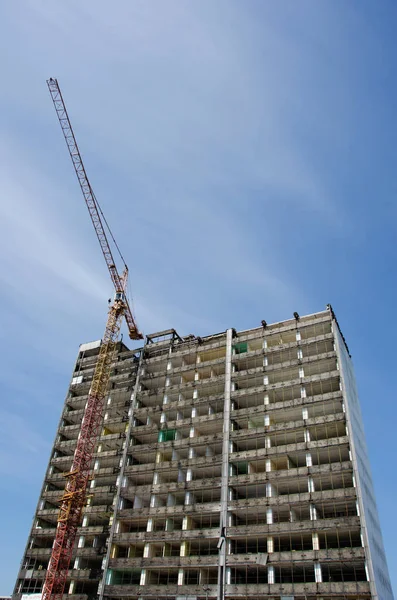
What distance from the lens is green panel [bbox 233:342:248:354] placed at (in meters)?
83.6

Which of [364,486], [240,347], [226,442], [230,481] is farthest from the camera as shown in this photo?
[240,347]

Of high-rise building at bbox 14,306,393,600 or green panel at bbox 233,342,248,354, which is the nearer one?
high-rise building at bbox 14,306,393,600

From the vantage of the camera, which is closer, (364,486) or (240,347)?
(364,486)

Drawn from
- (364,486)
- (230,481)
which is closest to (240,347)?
(230,481)

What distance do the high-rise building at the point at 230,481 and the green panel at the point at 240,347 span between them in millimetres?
226

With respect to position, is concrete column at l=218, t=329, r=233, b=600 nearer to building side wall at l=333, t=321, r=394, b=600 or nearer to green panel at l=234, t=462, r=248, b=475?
green panel at l=234, t=462, r=248, b=475

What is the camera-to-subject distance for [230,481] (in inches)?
2665

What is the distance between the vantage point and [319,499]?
5975 centimetres

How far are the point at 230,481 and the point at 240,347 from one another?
24205 mm

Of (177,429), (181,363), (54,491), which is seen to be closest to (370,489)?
(177,429)

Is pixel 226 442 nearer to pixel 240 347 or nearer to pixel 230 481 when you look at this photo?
pixel 230 481

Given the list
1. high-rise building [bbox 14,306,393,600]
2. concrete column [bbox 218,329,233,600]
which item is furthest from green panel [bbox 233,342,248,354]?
concrete column [bbox 218,329,233,600]

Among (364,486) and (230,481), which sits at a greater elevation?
(230,481)

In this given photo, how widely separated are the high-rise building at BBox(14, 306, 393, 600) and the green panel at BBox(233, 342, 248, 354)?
226 millimetres
